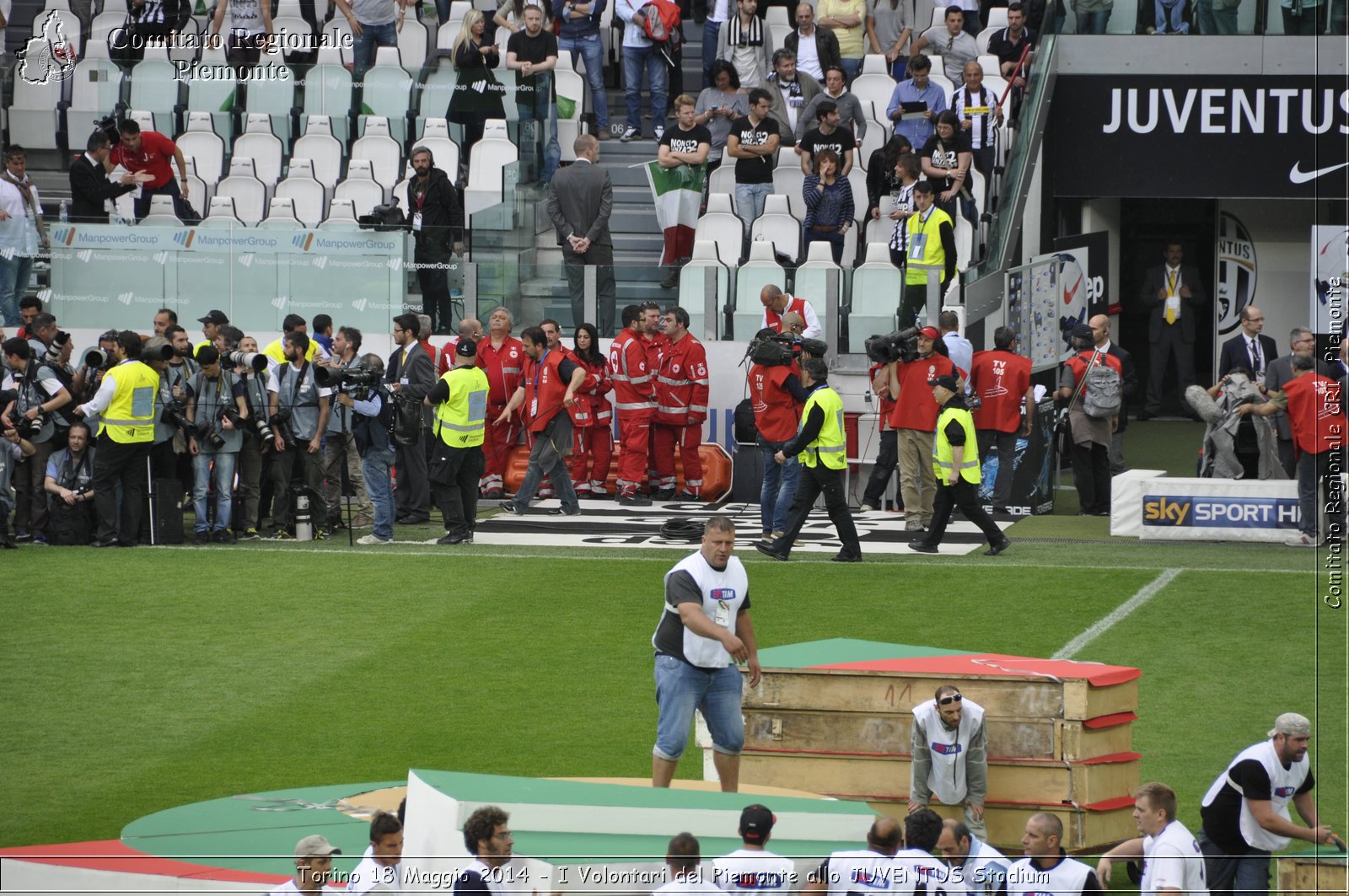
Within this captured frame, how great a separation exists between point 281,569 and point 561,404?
3892mm

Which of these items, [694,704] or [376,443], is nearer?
[694,704]

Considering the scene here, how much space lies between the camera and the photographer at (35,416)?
1803cm

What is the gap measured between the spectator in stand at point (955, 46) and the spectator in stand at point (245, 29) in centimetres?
925

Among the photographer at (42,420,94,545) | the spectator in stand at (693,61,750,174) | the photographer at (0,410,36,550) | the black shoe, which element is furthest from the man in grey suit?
the photographer at (0,410,36,550)

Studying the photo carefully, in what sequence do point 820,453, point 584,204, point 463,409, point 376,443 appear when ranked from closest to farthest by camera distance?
1. point 820,453
2. point 463,409
3. point 376,443
4. point 584,204

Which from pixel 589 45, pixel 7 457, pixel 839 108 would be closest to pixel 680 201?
pixel 839 108

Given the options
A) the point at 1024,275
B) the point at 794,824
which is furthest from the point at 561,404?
the point at 794,824

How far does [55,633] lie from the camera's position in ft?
47.9

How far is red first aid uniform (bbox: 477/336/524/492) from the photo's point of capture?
21.2 m

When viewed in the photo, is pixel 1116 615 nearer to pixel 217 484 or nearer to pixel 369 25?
pixel 217 484

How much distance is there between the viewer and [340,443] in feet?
62.1

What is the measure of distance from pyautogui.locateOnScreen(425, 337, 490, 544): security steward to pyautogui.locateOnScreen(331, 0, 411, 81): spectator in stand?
1192 cm

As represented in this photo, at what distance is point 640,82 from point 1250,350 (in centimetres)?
1104

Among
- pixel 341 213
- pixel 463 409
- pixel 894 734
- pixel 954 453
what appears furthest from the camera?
pixel 341 213
